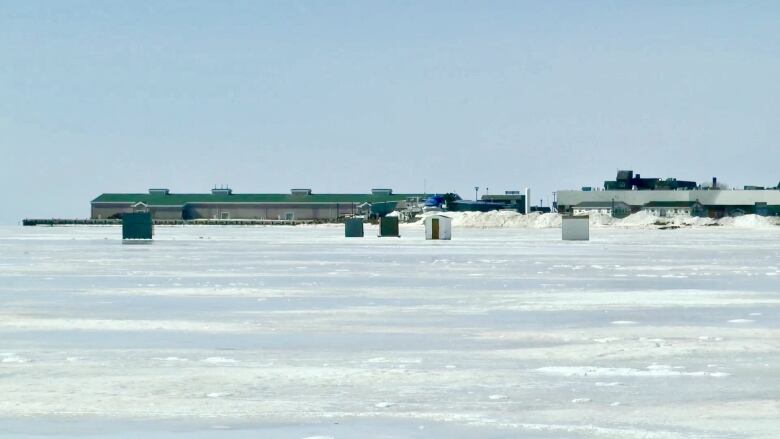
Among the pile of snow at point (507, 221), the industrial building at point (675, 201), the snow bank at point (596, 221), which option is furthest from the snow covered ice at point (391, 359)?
the industrial building at point (675, 201)

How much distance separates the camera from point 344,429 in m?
8.41

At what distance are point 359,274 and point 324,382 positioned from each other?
17267 mm

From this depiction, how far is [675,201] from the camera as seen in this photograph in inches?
7313

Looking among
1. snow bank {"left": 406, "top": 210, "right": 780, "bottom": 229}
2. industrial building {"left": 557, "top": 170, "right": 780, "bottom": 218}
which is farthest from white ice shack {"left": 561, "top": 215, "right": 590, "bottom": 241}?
industrial building {"left": 557, "top": 170, "right": 780, "bottom": 218}

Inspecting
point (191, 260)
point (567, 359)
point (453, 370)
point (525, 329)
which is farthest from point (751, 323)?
point (191, 260)

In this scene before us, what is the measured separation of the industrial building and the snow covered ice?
535 ft

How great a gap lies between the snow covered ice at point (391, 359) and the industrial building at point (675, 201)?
535 ft

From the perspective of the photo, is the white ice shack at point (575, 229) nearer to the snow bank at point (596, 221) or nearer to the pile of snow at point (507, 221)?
the snow bank at point (596, 221)

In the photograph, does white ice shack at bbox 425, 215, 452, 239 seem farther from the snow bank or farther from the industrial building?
the industrial building

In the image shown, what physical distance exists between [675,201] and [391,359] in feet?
586

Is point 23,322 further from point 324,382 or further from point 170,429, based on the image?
point 170,429

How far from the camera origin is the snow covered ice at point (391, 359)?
8664 mm

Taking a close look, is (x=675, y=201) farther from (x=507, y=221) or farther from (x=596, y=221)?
(x=507, y=221)

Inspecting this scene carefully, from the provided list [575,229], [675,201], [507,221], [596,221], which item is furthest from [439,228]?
[675,201]
